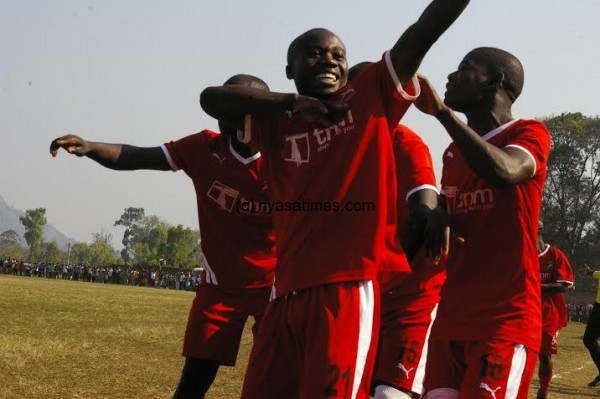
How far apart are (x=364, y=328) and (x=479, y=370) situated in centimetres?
89

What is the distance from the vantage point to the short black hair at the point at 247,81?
20.1 ft

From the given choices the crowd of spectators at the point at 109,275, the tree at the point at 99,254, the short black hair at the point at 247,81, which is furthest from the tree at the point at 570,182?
the tree at the point at 99,254

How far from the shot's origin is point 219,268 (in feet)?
19.6

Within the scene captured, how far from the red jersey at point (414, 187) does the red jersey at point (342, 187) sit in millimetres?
1566

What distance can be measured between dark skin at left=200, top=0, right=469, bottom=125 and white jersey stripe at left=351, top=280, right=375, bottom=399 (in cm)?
77

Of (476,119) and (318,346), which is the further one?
(476,119)

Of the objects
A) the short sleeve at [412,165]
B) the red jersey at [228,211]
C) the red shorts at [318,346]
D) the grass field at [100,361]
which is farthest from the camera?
the grass field at [100,361]

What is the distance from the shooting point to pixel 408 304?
556 centimetres

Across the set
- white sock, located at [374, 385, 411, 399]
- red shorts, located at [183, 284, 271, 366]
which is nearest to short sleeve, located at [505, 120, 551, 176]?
white sock, located at [374, 385, 411, 399]

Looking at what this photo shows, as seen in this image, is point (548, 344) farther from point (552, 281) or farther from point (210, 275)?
point (210, 275)

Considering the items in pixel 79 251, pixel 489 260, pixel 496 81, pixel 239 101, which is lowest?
pixel 489 260

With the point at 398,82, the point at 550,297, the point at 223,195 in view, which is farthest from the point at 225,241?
the point at 550,297

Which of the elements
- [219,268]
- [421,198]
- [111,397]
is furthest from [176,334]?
[421,198]

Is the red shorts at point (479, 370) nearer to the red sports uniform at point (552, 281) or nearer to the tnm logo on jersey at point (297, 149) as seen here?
the tnm logo on jersey at point (297, 149)
